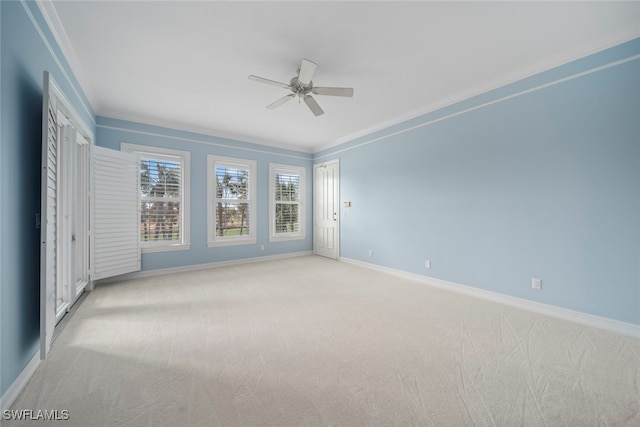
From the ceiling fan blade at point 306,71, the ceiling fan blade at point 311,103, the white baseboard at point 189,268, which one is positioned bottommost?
the white baseboard at point 189,268

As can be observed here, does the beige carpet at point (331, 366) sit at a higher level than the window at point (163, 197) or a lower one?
lower

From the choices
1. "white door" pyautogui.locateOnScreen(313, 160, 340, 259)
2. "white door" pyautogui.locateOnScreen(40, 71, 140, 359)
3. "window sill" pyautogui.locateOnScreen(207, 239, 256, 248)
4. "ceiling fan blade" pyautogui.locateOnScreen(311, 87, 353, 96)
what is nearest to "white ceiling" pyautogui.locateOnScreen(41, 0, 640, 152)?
"ceiling fan blade" pyautogui.locateOnScreen(311, 87, 353, 96)

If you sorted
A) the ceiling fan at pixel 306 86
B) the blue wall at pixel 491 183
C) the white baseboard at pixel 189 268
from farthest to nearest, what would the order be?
the white baseboard at pixel 189 268 → the ceiling fan at pixel 306 86 → the blue wall at pixel 491 183

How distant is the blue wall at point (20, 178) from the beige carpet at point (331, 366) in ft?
1.17

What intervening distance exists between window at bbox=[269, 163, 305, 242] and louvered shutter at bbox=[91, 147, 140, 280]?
256 cm

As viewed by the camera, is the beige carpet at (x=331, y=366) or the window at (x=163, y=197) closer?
the beige carpet at (x=331, y=366)

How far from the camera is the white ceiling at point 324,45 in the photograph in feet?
6.88

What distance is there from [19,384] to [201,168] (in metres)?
3.91

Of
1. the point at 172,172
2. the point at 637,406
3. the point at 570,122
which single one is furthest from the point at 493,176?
the point at 172,172

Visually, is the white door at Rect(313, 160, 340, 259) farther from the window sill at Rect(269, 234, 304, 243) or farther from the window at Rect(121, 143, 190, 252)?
the window at Rect(121, 143, 190, 252)

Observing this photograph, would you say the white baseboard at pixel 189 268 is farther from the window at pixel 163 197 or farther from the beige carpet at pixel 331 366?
the beige carpet at pixel 331 366

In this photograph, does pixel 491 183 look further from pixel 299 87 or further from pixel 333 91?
pixel 299 87

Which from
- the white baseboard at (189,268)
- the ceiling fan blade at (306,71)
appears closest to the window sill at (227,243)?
the white baseboard at (189,268)

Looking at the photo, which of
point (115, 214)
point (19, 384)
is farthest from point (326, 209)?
point (19, 384)
